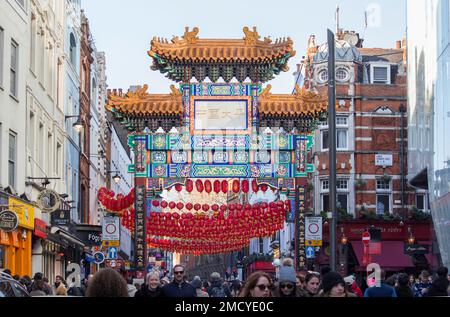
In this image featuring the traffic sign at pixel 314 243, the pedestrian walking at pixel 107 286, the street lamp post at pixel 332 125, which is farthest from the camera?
the traffic sign at pixel 314 243

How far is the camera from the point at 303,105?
1554 inches

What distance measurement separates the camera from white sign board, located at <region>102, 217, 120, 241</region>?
37094 millimetres

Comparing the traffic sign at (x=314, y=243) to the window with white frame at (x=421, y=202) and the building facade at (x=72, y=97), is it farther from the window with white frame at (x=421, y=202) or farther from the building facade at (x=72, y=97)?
the window with white frame at (x=421, y=202)

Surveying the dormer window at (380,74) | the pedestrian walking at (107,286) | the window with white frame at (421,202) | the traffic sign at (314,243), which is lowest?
the traffic sign at (314,243)

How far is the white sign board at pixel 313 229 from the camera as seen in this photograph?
3512 cm

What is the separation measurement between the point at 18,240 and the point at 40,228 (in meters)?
3.53

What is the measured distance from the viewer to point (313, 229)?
1388 inches

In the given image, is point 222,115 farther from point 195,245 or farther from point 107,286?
point 107,286

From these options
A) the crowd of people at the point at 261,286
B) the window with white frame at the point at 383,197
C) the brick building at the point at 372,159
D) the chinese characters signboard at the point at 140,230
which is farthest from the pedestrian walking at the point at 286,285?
the window with white frame at the point at 383,197

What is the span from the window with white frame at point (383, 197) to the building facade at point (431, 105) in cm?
1055

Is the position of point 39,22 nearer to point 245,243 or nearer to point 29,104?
point 29,104

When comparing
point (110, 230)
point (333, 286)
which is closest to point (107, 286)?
point (333, 286)

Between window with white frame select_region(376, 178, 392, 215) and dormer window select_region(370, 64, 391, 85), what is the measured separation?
18.0 ft
